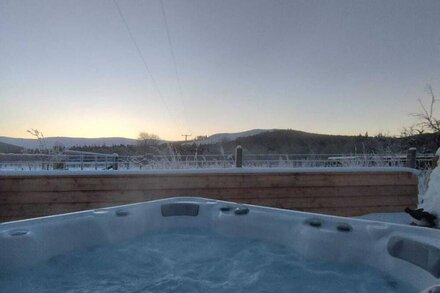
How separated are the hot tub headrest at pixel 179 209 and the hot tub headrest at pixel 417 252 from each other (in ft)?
4.72

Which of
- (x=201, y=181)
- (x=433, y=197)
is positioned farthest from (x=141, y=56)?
(x=433, y=197)

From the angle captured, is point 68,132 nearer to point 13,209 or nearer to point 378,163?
point 13,209

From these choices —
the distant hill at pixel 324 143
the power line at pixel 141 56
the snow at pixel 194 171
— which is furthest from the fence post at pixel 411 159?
the power line at pixel 141 56

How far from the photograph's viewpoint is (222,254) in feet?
6.64

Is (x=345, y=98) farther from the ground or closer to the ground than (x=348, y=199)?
farther from the ground

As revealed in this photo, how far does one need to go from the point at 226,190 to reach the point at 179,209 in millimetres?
1047

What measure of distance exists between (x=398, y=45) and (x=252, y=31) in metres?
2.33

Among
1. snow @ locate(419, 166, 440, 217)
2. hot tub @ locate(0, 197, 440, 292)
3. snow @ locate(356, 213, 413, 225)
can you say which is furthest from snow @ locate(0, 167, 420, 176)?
hot tub @ locate(0, 197, 440, 292)

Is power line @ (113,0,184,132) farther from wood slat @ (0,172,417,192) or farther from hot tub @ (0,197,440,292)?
hot tub @ (0,197,440,292)

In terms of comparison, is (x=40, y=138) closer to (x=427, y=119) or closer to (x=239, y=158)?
(x=239, y=158)

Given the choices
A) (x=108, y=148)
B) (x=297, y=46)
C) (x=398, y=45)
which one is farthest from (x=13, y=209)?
(x=108, y=148)

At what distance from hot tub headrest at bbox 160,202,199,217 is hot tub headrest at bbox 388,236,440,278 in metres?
1.44

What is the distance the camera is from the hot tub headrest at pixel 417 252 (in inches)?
53.0

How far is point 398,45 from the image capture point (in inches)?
188
